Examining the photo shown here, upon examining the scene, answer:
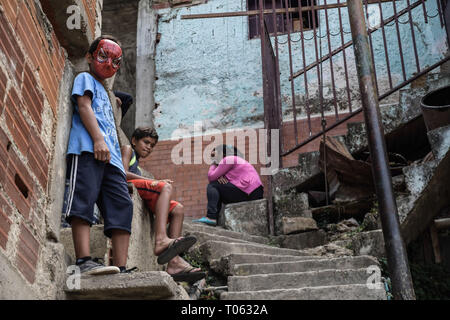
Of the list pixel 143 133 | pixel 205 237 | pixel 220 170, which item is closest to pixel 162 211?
pixel 143 133

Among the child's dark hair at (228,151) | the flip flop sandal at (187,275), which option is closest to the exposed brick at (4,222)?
the flip flop sandal at (187,275)

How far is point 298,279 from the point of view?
434 cm

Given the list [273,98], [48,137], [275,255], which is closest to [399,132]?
[273,98]

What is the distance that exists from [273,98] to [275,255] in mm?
3268

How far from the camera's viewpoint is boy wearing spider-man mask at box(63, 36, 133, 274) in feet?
9.81

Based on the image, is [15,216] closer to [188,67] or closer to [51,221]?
[51,221]

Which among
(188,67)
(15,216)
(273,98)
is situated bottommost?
(15,216)

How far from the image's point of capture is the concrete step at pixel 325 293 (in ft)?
12.9

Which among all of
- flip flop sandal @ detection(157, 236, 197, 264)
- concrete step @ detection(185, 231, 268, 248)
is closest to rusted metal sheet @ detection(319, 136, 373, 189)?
concrete step @ detection(185, 231, 268, 248)

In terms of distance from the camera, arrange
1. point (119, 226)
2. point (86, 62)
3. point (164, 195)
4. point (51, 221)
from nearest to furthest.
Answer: point (51, 221) → point (119, 226) → point (86, 62) → point (164, 195)

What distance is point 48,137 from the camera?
2990mm

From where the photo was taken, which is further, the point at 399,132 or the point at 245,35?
the point at 245,35

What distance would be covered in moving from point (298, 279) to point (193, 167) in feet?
16.1

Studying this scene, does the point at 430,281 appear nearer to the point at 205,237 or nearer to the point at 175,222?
the point at 205,237
